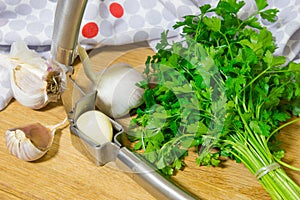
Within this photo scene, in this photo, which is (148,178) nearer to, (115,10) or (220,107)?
(220,107)

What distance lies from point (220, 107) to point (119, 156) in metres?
0.21

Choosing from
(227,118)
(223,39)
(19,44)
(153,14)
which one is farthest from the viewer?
(153,14)

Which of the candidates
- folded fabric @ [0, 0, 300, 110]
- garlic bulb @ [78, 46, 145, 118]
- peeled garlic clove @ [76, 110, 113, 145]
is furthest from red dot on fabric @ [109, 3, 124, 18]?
peeled garlic clove @ [76, 110, 113, 145]

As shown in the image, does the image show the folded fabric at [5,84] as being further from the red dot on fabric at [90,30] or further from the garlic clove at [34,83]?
the red dot on fabric at [90,30]

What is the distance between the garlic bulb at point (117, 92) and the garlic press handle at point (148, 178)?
0.14m

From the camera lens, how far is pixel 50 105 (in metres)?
1.04

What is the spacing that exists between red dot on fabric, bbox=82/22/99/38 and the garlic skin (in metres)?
0.24

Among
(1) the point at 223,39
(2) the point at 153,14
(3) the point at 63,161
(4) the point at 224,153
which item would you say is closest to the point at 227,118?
(4) the point at 224,153

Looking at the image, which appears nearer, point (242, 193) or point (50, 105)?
point (242, 193)

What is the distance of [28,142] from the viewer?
88 centimetres

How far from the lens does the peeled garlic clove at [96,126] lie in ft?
2.88

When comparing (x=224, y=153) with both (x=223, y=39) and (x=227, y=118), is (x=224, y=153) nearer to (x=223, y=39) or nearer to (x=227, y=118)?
(x=227, y=118)

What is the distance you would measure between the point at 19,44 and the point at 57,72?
0.16 meters

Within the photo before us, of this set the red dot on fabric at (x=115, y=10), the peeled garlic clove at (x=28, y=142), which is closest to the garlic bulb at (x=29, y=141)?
the peeled garlic clove at (x=28, y=142)
